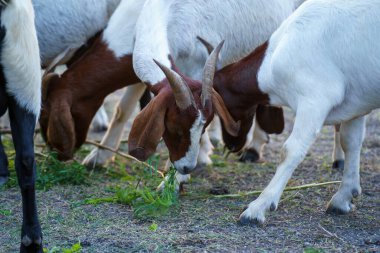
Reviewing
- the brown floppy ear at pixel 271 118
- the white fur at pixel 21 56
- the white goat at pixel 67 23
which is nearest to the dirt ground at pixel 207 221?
the brown floppy ear at pixel 271 118

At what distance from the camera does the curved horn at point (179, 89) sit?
16.9ft

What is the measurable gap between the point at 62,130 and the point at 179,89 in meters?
1.55

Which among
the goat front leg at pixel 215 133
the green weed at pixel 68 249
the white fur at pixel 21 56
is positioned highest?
the white fur at pixel 21 56

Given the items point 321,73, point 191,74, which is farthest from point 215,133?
point 321,73

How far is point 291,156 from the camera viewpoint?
16.6 feet

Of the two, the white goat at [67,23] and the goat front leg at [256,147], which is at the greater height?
the white goat at [67,23]

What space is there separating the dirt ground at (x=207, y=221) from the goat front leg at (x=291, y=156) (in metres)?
0.11

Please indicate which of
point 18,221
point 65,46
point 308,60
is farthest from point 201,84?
point 65,46

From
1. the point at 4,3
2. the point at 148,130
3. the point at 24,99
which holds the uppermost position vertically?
the point at 4,3

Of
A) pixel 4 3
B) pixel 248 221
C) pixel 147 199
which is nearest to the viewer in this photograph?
pixel 4 3

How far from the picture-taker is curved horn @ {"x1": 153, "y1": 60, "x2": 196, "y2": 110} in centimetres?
514

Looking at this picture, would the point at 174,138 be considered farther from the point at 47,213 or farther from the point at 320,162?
the point at 320,162

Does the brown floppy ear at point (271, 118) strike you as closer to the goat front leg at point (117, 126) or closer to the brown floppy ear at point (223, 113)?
the goat front leg at point (117, 126)

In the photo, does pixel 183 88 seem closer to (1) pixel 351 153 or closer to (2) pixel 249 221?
(2) pixel 249 221
